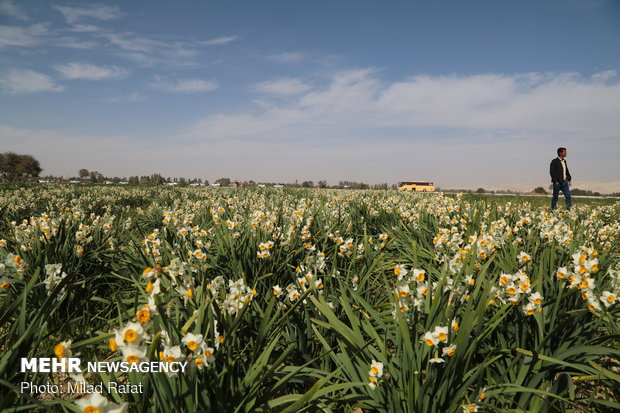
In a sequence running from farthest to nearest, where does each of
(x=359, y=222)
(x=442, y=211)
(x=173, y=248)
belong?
1. (x=359, y=222)
2. (x=442, y=211)
3. (x=173, y=248)

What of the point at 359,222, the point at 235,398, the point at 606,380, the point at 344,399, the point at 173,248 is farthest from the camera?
the point at 359,222

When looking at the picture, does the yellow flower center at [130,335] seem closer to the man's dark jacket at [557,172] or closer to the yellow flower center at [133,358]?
the yellow flower center at [133,358]

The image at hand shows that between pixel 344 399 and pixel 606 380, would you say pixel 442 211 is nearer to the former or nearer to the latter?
pixel 606 380

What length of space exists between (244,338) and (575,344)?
259cm

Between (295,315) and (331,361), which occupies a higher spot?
(295,315)

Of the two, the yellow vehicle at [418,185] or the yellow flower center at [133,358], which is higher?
the yellow vehicle at [418,185]

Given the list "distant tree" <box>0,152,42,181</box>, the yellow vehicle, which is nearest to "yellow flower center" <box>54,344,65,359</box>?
the yellow vehicle

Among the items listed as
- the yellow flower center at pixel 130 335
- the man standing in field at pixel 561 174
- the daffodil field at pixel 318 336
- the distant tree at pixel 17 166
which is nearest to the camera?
the yellow flower center at pixel 130 335

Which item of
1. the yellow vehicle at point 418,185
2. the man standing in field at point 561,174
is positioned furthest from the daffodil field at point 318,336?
the yellow vehicle at point 418,185

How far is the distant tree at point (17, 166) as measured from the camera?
69062 mm

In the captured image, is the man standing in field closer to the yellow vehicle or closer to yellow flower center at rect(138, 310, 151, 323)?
yellow flower center at rect(138, 310, 151, 323)

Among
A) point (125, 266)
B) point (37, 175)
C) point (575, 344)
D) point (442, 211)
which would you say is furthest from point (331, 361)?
point (37, 175)

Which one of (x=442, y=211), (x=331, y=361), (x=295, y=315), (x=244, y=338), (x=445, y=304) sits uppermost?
(x=442, y=211)

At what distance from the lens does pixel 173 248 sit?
3709mm
